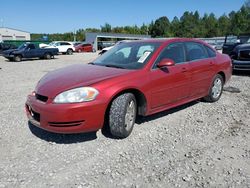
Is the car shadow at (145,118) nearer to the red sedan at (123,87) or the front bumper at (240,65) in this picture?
the red sedan at (123,87)

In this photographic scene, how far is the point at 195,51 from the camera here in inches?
217

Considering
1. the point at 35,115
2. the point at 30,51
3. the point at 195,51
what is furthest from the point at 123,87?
the point at 30,51

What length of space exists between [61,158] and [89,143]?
0.56m

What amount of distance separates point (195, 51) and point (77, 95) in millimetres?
3037

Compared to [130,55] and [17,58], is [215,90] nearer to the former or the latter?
[130,55]


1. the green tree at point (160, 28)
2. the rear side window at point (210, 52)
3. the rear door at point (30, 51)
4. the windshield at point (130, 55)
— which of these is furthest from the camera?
the green tree at point (160, 28)

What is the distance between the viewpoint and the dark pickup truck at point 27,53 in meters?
20.8

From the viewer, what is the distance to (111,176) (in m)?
3.06

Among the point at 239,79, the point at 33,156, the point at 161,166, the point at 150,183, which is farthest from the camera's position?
the point at 239,79

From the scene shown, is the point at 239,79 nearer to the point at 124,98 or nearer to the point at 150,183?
the point at 124,98

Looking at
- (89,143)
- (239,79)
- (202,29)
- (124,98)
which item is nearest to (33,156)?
(89,143)

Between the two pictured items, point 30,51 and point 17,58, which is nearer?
point 17,58

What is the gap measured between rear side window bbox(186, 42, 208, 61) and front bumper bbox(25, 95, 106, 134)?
97.9 inches

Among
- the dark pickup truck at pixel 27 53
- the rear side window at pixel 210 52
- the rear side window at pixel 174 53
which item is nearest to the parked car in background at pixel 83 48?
the dark pickup truck at pixel 27 53
